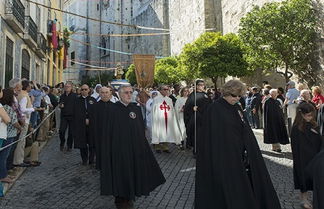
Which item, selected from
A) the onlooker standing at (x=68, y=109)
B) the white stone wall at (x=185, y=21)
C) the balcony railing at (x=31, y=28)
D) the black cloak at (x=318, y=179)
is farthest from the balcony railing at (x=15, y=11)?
the white stone wall at (x=185, y=21)

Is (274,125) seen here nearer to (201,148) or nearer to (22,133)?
(201,148)

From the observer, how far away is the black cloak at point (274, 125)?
844 cm

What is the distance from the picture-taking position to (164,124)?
Answer: 8.98 m

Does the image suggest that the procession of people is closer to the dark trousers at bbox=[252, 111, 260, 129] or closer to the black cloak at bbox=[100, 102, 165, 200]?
the black cloak at bbox=[100, 102, 165, 200]

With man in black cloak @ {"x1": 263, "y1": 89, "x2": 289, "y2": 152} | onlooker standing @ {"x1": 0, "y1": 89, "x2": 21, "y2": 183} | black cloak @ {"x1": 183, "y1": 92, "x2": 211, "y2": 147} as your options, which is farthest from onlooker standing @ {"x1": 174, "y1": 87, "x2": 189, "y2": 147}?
onlooker standing @ {"x1": 0, "y1": 89, "x2": 21, "y2": 183}

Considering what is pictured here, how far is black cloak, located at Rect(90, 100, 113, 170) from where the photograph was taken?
180 inches

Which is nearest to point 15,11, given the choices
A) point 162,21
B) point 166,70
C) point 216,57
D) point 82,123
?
point 82,123

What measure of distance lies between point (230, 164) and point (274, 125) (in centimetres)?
575

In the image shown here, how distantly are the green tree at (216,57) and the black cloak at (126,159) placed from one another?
58.3 ft

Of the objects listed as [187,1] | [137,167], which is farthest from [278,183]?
[187,1]

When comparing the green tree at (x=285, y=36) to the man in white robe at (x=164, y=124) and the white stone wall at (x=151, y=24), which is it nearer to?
the man in white robe at (x=164, y=124)

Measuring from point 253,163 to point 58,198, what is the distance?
10.0 ft

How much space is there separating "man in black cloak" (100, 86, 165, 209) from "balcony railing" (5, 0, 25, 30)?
10.2m

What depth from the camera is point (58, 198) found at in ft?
16.4
